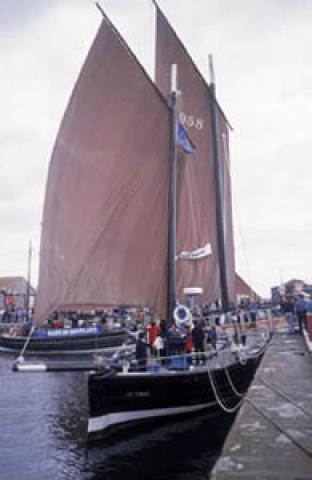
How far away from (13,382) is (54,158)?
48.6 feet

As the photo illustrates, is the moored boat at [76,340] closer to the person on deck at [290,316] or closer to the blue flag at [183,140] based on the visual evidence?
the person on deck at [290,316]

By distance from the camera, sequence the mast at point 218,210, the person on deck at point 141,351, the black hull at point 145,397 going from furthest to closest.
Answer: the mast at point 218,210, the person on deck at point 141,351, the black hull at point 145,397

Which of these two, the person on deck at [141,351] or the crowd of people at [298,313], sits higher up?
the crowd of people at [298,313]

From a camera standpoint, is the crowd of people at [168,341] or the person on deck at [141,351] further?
the crowd of people at [168,341]

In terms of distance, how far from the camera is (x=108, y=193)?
48.4 ft

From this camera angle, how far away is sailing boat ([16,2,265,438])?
41.5 feet

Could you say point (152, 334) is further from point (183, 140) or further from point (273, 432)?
point (183, 140)

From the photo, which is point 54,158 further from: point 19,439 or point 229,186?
point 229,186

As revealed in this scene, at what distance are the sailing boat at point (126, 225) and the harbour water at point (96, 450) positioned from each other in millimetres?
575

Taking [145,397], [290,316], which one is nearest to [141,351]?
[145,397]

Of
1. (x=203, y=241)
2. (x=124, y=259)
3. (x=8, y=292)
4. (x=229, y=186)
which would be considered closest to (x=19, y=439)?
(x=124, y=259)

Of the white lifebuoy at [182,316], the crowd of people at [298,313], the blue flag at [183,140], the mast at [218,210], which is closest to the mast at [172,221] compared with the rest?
the blue flag at [183,140]

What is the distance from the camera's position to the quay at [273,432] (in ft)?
24.4

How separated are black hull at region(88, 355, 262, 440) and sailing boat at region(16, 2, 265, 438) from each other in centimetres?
4
